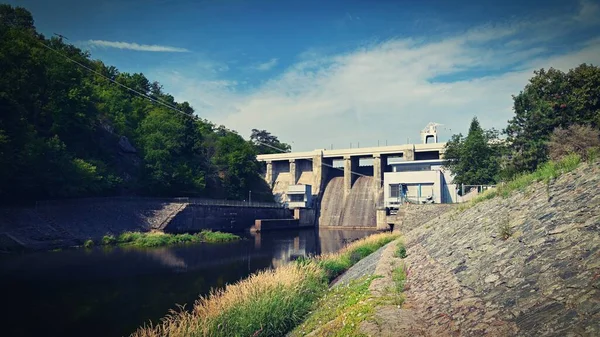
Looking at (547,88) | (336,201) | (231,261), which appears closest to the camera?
(231,261)

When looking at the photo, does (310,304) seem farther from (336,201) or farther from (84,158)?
(336,201)

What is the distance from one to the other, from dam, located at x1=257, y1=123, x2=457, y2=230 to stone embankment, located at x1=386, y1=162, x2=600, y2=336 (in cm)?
5093

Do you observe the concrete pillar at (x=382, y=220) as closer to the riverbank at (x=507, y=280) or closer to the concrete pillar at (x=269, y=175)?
the concrete pillar at (x=269, y=175)

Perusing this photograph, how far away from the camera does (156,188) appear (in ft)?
205

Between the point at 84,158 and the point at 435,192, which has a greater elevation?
the point at 84,158

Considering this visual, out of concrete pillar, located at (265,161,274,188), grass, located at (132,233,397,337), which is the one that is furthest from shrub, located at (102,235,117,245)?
concrete pillar, located at (265,161,274,188)

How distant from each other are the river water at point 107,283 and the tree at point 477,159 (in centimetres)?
2598

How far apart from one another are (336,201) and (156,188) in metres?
39.7

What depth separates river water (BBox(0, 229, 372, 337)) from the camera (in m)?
17.6

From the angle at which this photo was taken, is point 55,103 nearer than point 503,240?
No

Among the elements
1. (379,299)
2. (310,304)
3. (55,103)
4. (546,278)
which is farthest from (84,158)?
(546,278)

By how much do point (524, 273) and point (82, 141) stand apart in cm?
5907

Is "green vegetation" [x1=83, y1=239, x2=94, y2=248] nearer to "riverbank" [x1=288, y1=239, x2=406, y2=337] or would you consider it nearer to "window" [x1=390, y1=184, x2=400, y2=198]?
"riverbank" [x1=288, y1=239, x2=406, y2=337]

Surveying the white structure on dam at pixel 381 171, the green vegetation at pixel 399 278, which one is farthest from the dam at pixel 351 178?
the green vegetation at pixel 399 278
